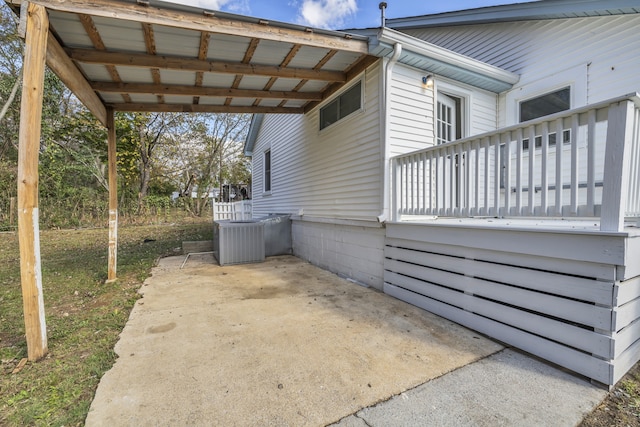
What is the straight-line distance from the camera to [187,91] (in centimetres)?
474

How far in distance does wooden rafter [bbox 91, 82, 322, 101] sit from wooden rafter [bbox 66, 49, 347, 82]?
88 cm

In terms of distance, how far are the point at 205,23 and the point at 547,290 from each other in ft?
13.3

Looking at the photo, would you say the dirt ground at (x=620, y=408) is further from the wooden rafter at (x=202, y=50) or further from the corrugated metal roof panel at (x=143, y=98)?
the corrugated metal roof panel at (x=143, y=98)

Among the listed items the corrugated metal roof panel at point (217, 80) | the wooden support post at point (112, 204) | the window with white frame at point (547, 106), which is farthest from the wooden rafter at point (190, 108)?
the window with white frame at point (547, 106)

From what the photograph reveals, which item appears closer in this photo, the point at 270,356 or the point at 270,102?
the point at 270,356

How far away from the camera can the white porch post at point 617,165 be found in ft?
6.52

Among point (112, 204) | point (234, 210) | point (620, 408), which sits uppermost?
point (112, 204)

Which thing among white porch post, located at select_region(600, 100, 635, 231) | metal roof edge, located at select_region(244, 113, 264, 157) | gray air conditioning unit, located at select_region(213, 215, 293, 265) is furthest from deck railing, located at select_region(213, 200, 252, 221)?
white porch post, located at select_region(600, 100, 635, 231)

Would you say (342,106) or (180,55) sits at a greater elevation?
(180,55)

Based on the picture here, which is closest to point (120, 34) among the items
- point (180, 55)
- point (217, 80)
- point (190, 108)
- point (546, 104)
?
point (180, 55)

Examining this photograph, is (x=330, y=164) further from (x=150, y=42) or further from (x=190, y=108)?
(x=150, y=42)

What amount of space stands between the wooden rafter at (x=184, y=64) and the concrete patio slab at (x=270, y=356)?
9.98 feet

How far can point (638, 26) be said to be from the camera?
4086 millimetres

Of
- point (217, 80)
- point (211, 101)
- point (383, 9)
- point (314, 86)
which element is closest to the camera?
point (383, 9)
